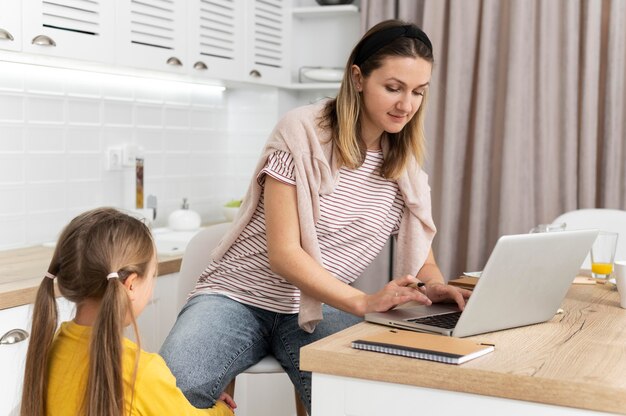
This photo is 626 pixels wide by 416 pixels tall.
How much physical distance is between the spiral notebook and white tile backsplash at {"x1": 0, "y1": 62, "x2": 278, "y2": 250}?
1.68 metres

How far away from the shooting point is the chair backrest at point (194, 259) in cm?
218

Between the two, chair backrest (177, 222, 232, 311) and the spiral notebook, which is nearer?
the spiral notebook

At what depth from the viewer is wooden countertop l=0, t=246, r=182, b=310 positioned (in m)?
2.08

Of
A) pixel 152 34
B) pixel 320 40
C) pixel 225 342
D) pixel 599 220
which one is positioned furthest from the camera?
pixel 320 40

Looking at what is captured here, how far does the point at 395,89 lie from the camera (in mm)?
1918

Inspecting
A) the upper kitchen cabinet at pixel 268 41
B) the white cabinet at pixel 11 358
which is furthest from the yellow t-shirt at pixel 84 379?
the upper kitchen cabinet at pixel 268 41

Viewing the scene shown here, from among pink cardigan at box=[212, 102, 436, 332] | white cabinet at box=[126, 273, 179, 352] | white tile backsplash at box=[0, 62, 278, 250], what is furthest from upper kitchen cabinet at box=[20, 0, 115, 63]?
pink cardigan at box=[212, 102, 436, 332]

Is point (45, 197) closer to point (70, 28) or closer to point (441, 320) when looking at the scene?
point (70, 28)

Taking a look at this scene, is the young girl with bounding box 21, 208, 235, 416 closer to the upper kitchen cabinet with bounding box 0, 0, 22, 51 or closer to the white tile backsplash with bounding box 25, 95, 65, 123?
the upper kitchen cabinet with bounding box 0, 0, 22, 51

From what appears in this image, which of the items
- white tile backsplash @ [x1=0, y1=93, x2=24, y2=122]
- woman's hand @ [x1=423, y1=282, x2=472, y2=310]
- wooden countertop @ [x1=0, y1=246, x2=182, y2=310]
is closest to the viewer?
woman's hand @ [x1=423, y1=282, x2=472, y2=310]

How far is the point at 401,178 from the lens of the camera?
207cm

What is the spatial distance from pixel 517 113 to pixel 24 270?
203 centimetres

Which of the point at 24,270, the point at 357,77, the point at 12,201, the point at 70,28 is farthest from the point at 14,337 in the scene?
the point at 357,77

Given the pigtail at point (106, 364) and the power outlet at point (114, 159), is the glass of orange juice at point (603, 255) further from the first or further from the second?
the power outlet at point (114, 159)
